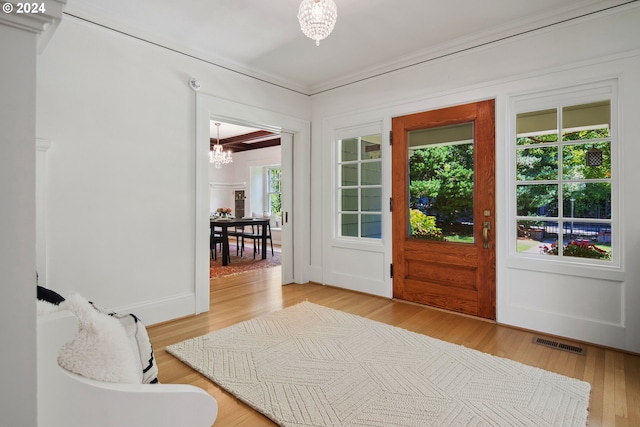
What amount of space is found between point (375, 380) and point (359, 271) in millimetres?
2073

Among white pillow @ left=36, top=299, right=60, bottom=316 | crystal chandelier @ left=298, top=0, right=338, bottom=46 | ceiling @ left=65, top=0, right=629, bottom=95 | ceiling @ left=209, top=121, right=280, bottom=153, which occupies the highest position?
ceiling @ left=209, top=121, right=280, bottom=153

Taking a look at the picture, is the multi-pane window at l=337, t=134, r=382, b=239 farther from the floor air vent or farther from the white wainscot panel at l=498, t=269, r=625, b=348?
the floor air vent

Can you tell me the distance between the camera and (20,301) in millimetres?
535

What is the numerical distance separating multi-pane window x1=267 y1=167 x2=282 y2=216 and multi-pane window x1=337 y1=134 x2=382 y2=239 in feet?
15.8

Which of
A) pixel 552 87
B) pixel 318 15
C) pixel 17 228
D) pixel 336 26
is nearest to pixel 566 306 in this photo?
pixel 552 87

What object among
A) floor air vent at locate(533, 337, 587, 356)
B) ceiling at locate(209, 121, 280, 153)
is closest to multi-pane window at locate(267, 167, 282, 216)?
ceiling at locate(209, 121, 280, 153)

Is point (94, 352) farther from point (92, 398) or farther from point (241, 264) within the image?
point (241, 264)

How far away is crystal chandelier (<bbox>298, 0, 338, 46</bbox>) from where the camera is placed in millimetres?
2209

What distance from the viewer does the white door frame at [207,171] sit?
338cm

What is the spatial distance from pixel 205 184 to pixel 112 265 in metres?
1.12

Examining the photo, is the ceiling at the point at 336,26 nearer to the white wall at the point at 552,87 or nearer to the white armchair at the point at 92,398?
the white wall at the point at 552,87

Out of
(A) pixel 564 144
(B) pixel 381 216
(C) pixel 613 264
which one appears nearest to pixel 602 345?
(C) pixel 613 264

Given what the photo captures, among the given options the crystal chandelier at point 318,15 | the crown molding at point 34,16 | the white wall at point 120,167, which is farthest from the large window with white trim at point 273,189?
the crown molding at point 34,16

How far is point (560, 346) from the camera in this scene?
2.60 m
